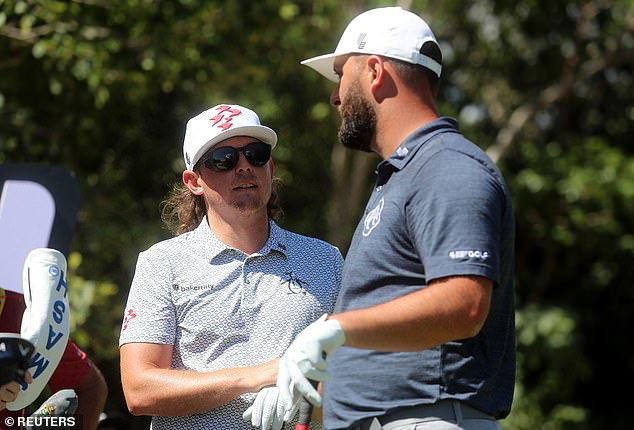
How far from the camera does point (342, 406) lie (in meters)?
2.87

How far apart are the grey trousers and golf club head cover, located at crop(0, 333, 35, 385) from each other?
36.0 inches

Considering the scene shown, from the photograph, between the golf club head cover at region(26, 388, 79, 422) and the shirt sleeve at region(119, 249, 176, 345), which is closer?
the golf club head cover at region(26, 388, 79, 422)

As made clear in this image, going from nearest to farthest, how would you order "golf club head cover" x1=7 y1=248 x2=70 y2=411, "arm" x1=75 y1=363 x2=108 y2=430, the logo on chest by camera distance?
the logo on chest < "golf club head cover" x1=7 y1=248 x2=70 y2=411 < "arm" x1=75 y1=363 x2=108 y2=430

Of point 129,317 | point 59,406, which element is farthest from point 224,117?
point 59,406

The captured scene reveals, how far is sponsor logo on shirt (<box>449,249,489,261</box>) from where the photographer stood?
2.60 meters

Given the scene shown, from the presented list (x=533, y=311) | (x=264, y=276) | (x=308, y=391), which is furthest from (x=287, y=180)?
(x=308, y=391)

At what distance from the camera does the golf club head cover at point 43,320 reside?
3154 millimetres

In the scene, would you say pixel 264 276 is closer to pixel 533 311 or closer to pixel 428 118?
pixel 428 118

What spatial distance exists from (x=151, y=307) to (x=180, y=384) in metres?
0.28

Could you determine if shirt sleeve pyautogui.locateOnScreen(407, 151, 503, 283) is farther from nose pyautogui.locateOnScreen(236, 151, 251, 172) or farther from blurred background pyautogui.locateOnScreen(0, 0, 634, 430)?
blurred background pyautogui.locateOnScreen(0, 0, 634, 430)

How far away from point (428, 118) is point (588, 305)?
12326 millimetres

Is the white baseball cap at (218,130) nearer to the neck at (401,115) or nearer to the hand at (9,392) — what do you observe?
the neck at (401,115)

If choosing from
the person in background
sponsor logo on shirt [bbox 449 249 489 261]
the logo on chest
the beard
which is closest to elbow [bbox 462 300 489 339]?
sponsor logo on shirt [bbox 449 249 489 261]

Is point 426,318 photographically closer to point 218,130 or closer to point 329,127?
point 218,130
